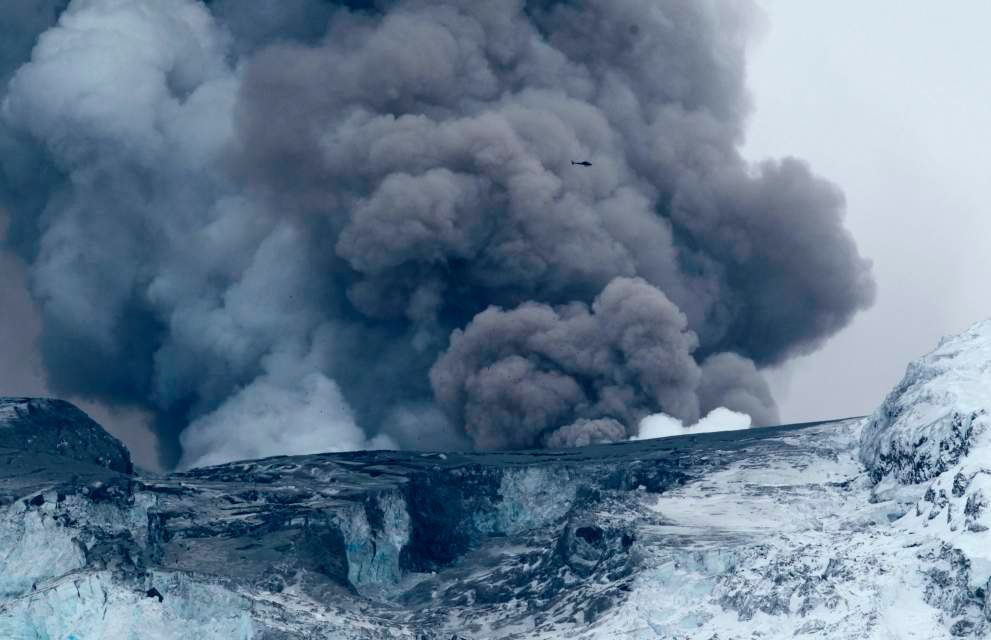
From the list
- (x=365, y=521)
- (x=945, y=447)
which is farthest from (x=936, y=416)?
(x=365, y=521)

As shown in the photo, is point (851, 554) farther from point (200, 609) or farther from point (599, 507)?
point (200, 609)

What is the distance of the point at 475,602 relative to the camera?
3524 inches

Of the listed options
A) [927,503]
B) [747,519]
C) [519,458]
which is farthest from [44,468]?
[927,503]

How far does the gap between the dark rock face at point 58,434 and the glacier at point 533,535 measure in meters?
0.08

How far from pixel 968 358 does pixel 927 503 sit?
920cm

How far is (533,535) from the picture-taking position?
311 feet

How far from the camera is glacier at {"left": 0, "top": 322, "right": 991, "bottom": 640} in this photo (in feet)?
268

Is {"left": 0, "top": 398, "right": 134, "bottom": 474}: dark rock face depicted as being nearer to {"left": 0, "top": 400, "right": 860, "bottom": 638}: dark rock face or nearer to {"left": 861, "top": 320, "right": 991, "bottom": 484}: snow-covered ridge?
{"left": 0, "top": 400, "right": 860, "bottom": 638}: dark rock face

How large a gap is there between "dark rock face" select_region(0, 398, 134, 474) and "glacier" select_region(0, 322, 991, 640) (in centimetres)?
8

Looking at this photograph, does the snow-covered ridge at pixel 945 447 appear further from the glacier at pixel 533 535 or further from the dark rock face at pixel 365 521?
the dark rock face at pixel 365 521

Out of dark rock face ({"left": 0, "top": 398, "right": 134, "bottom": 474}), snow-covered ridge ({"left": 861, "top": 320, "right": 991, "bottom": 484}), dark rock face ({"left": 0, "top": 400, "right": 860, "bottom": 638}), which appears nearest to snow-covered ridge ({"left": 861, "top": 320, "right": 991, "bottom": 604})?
snow-covered ridge ({"left": 861, "top": 320, "right": 991, "bottom": 484})

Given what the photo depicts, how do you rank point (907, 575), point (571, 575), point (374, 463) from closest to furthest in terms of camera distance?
point (907, 575) → point (571, 575) → point (374, 463)

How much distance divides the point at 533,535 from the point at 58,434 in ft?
58.3

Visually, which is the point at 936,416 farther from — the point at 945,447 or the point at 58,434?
the point at 58,434
